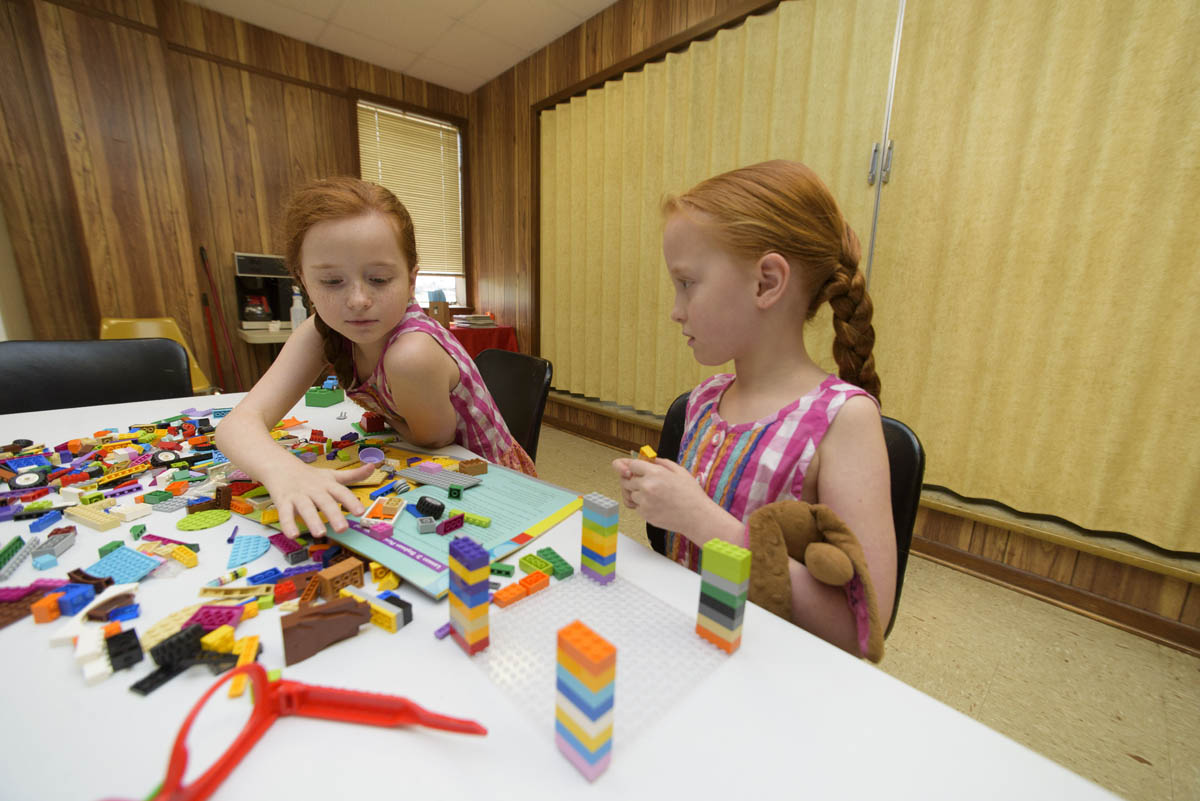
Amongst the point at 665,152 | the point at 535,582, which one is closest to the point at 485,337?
the point at 665,152

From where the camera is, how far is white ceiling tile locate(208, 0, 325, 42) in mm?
2586

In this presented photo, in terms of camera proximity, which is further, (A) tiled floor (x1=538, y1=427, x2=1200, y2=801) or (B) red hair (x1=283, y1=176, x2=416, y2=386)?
(A) tiled floor (x1=538, y1=427, x2=1200, y2=801)

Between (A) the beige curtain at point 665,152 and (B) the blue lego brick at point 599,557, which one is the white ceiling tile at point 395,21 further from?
(B) the blue lego brick at point 599,557

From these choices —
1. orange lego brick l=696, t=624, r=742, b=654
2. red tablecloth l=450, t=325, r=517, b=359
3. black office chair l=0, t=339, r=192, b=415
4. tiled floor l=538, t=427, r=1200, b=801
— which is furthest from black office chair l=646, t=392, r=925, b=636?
red tablecloth l=450, t=325, r=517, b=359

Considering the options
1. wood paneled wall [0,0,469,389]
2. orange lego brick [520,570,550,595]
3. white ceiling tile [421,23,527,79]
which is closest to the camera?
orange lego brick [520,570,550,595]

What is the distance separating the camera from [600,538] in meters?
0.53

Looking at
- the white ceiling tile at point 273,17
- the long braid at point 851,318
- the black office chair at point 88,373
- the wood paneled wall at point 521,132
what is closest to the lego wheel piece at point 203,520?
the long braid at point 851,318

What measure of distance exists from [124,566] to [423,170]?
3.62 meters

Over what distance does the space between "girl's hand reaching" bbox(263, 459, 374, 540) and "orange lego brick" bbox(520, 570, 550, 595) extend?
0.81 ft

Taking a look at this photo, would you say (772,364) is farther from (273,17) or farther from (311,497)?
(273,17)

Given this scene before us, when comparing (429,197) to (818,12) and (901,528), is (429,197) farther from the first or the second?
(901,528)

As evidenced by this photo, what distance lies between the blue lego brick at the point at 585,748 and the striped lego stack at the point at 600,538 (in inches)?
7.8

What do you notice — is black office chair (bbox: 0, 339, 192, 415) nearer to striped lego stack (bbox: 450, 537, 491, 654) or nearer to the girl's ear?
striped lego stack (bbox: 450, 537, 491, 654)

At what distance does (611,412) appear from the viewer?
282cm
